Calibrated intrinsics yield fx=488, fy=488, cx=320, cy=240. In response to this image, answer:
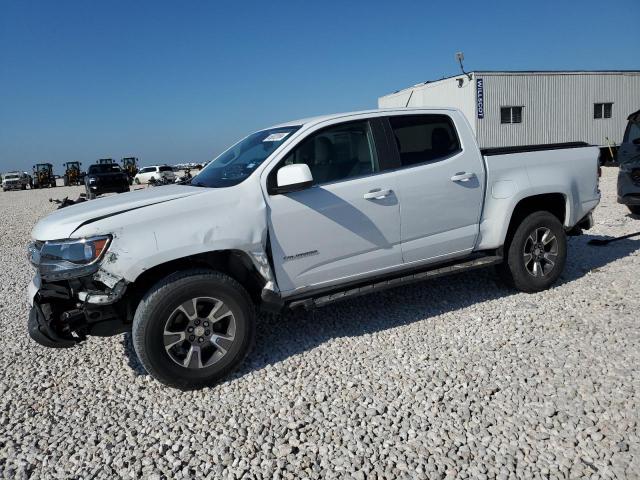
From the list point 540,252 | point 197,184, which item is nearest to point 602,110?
point 540,252

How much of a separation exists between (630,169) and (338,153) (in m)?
6.43

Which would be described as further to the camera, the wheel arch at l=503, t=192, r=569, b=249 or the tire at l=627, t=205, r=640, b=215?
the tire at l=627, t=205, r=640, b=215

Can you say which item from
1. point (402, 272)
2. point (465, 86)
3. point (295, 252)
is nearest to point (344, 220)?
point (295, 252)

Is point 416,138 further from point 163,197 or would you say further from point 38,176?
point 38,176

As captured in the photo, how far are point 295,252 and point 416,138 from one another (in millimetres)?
1574

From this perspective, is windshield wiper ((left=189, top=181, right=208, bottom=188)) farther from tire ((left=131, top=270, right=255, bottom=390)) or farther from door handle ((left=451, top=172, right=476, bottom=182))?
door handle ((left=451, top=172, right=476, bottom=182))

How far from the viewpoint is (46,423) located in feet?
10.3

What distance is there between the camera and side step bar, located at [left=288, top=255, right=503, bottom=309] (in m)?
3.76

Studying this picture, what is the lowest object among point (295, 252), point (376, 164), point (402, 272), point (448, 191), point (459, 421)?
point (459, 421)

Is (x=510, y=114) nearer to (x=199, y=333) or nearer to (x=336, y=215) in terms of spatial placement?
(x=336, y=215)

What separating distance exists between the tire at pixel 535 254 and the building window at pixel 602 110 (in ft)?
64.8

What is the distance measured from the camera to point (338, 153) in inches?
158

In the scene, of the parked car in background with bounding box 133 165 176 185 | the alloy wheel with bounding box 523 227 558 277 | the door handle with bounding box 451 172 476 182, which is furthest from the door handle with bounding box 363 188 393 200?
the parked car in background with bounding box 133 165 176 185

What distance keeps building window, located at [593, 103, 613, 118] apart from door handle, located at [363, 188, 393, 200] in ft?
70.0
